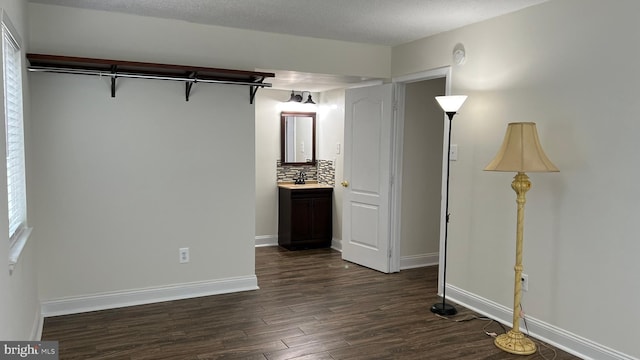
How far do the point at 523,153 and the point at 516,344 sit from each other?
4.28 feet

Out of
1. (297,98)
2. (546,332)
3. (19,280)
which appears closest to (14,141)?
(19,280)

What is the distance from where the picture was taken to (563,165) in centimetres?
331

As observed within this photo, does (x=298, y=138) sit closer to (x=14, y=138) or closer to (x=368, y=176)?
(x=368, y=176)

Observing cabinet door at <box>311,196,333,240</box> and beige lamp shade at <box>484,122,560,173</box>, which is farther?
cabinet door at <box>311,196,333,240</box>

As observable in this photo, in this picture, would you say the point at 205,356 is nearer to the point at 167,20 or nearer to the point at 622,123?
the point at 167,20

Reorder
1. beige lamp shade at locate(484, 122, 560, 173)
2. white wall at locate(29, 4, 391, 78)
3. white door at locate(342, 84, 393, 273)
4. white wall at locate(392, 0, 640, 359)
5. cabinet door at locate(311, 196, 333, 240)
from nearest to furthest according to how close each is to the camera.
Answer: white wall at locate(392, 0, 640, 359) → beige lamp shade at locate(484, 122, 560, 173) → white wall at locate(29, 4, 391, 78) → white door at locate(342, 84, 393, 273) → cabinet door at locate(311, 196, 333, 240)

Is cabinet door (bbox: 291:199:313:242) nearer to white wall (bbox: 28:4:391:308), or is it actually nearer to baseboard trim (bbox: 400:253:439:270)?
baseboard trim (bbox: 400:253:439:270)

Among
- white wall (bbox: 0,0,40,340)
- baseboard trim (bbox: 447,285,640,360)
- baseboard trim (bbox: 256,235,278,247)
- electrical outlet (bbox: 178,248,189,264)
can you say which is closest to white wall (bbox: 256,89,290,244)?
baseboard trim (bbox: 256,235,278,247)

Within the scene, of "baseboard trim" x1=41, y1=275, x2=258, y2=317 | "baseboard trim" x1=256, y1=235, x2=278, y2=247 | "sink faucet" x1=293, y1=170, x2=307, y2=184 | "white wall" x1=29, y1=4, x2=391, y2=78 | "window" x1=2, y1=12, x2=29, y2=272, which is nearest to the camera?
"window" x1=2, y1=12, x2=29, y2=272

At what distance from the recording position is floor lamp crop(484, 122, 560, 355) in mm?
3100

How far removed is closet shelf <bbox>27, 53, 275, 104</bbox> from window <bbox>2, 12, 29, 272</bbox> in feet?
1.56

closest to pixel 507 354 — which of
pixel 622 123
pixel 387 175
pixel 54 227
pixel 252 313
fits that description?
pixel 622 123

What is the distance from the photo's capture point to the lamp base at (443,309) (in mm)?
3967

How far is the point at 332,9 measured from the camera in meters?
3.69
